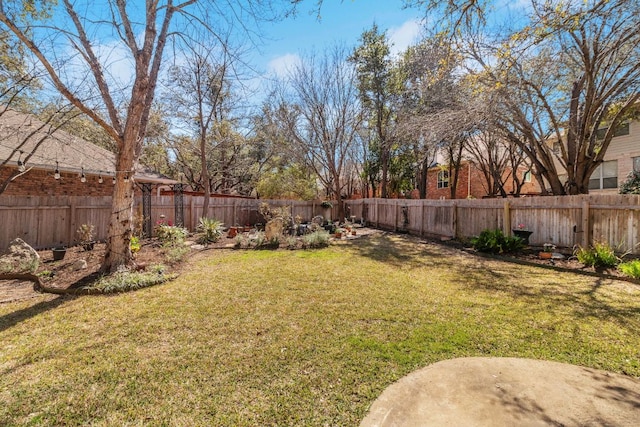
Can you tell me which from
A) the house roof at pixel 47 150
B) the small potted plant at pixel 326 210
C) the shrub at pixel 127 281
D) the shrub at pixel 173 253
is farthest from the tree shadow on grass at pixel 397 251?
the house roof at pixel 47 150

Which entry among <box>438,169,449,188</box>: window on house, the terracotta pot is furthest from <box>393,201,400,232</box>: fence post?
<box>438,169,449,188</box>: window on house

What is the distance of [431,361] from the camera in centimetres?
263

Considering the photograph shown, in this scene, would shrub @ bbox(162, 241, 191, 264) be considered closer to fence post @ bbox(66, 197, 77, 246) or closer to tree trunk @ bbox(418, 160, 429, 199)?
fence post @ bbox(66, 197, 77, 246)

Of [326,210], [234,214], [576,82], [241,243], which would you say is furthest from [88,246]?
[576,82]

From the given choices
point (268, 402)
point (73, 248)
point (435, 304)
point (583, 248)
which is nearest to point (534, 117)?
point (583, 248)

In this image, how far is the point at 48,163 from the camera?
7992 millimetres

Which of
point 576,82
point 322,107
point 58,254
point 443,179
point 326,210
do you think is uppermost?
point 322,107

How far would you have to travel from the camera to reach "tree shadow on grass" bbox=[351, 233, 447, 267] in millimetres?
7102

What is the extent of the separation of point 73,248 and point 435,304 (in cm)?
909

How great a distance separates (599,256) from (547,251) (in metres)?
1.19

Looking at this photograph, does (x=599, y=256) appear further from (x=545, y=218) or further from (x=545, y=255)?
(x=545, y=218)

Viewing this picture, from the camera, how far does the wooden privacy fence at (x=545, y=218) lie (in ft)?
20.0

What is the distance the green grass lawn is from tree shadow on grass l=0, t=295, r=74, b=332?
2 cm

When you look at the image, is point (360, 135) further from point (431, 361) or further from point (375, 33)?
point (431, 361)
